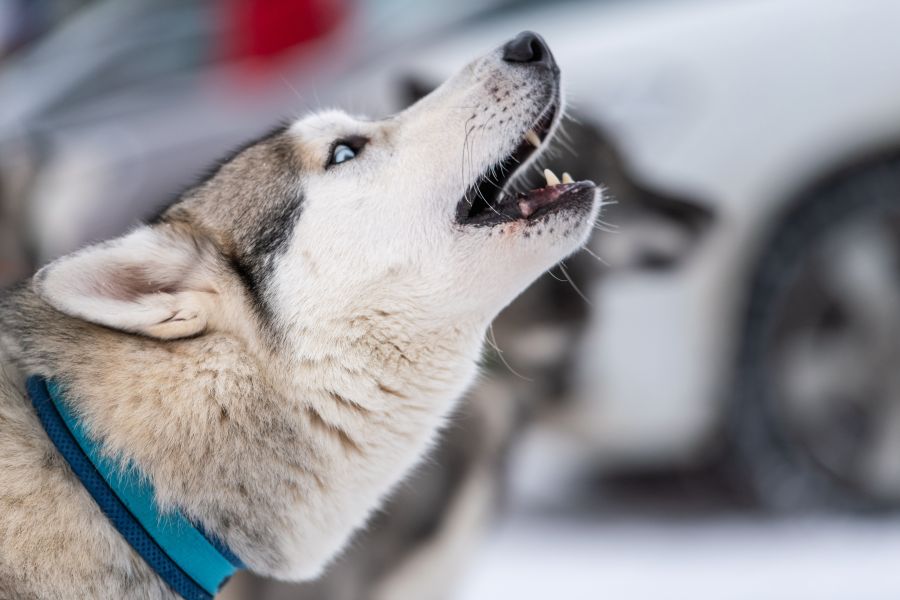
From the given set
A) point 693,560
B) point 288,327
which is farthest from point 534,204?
point 693,560

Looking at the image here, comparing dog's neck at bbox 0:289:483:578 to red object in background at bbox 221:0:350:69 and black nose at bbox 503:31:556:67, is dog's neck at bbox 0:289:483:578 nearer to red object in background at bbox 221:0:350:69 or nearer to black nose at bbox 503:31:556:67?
black nose at bbox 503:31:556:67

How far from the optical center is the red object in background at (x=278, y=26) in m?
4.28

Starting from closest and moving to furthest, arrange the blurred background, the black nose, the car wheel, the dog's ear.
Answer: the dog's ear → the black nose → the blurred background → the car wheel

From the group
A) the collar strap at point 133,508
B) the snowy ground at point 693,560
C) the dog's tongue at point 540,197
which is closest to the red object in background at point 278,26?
the snowy ground at point 693,560

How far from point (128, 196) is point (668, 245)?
196 cm

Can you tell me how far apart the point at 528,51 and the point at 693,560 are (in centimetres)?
212

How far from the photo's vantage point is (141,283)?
7.39 ft

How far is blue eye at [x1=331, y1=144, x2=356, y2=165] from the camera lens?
248 cm

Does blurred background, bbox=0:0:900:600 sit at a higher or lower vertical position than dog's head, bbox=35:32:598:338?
lower

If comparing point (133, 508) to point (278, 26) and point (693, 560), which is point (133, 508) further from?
point (278, 26)

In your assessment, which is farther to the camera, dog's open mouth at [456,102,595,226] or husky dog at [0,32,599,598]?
dog's open mouth at [456,102,595,226]

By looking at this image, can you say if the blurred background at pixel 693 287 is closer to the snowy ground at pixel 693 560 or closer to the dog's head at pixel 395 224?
the snowy ground at pixel 693 560

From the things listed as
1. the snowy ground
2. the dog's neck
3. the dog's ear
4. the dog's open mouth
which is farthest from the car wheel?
the dog's ear

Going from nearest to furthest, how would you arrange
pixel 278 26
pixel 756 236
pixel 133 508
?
pixel 133 508 → pixel 756 236 → pixel 278 26
